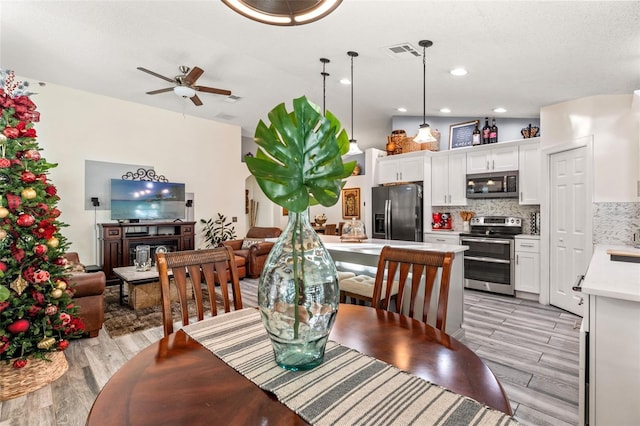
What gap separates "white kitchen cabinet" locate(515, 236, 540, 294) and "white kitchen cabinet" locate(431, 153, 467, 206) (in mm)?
1064

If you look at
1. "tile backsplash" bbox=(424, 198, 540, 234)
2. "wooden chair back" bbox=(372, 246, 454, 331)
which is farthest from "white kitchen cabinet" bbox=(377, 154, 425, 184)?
"wooden chair back" bbox=(372, 246, 454, 331)

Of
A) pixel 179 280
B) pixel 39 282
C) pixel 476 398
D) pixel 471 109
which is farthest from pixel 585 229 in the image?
pixel 39 282

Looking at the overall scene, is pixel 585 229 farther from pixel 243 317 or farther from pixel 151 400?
pixel 151 400

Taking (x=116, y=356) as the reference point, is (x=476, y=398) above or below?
above

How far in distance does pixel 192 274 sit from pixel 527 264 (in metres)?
4.42

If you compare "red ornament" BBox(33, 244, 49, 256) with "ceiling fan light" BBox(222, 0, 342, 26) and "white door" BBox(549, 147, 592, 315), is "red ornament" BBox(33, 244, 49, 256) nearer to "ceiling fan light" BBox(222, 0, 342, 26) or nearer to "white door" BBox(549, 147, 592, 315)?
"ceiling fan light" BBox(222, 0, 342, 26)

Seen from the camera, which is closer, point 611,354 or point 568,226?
point 611,354

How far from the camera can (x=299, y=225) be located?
952 mm

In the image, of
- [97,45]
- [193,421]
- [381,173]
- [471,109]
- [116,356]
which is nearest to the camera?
[193,421]

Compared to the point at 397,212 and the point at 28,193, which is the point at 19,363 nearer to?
the point at 28,193

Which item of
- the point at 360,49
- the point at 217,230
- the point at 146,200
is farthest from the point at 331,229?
the point at 360,49

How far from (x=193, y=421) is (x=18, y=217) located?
7.77ft

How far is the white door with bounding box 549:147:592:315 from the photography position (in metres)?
3.62

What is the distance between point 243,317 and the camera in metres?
1.44
